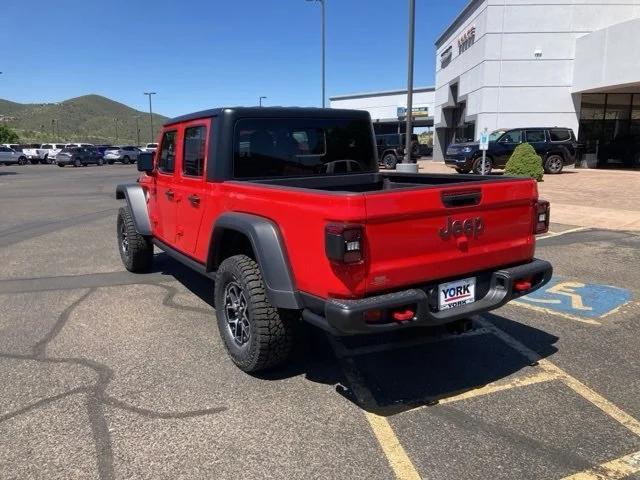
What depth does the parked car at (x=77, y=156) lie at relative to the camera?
40.5m

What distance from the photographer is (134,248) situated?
625cm

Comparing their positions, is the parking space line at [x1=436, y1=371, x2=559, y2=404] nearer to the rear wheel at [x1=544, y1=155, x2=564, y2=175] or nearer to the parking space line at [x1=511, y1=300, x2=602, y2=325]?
the parking space line at [x1=511, y1=300, x2=602, y2=325]

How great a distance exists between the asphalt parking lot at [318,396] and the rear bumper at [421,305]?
60 cm

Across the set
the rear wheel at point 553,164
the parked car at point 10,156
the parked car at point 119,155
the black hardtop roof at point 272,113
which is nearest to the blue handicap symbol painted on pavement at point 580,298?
the black hardtop roof at point 272,113

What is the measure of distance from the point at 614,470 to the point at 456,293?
1.26 meters

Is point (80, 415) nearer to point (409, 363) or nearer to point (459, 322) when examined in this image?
point (409, 363)

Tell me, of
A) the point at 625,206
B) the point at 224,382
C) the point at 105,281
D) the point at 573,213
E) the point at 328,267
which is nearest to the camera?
the point at 328,267

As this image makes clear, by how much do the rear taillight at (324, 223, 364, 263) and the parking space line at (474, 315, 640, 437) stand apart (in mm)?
1868

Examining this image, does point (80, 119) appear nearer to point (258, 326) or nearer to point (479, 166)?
point (479, 166)

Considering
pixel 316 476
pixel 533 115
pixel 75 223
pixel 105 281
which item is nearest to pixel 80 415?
pixel 316 476

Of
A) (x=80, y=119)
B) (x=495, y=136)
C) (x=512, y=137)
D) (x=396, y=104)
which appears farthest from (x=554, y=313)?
(x=80, y=119)

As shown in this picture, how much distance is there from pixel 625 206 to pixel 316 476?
13.0 m

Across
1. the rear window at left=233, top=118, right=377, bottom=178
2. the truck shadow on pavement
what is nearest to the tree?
the rear window at left=233, top=118, right=377, bottom=178

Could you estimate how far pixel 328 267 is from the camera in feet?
9.65
